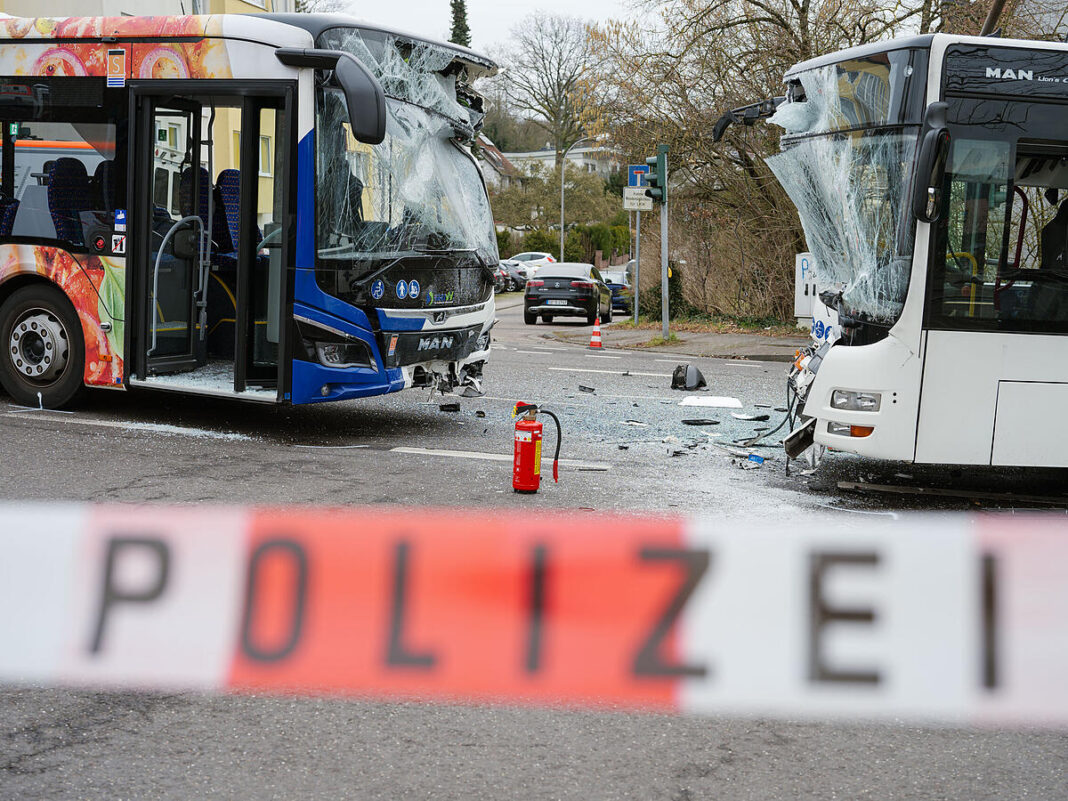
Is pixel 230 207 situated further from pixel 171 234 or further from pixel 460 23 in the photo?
pixel 460 23

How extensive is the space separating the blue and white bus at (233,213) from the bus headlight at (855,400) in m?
3.52

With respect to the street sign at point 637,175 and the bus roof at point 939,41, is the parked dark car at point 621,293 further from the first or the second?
the bus roof at point 939,41

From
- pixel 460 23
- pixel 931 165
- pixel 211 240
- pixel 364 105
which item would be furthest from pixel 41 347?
pixel 460 23

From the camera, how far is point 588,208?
6762 centimetres

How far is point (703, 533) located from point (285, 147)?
5219mm

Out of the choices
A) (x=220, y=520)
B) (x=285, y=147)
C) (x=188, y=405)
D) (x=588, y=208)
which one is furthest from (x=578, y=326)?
(x=588, y=208)

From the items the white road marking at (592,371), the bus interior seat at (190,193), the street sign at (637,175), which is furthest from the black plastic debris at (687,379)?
the street sign at (637,175)

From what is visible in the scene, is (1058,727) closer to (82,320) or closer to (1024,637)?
(1024,637)

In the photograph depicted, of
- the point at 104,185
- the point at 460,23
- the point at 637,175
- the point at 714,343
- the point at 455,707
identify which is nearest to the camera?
A: the point at 455,707

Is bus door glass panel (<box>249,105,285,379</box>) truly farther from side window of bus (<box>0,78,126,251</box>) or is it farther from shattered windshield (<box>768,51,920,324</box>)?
shattered windshield (<box>768,51,920,324</box>)

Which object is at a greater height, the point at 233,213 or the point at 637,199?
the point at 637,199

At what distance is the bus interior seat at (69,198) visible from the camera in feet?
31.2

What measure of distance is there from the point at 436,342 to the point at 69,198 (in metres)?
3.34

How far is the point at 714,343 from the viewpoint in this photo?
2108 centimetres
